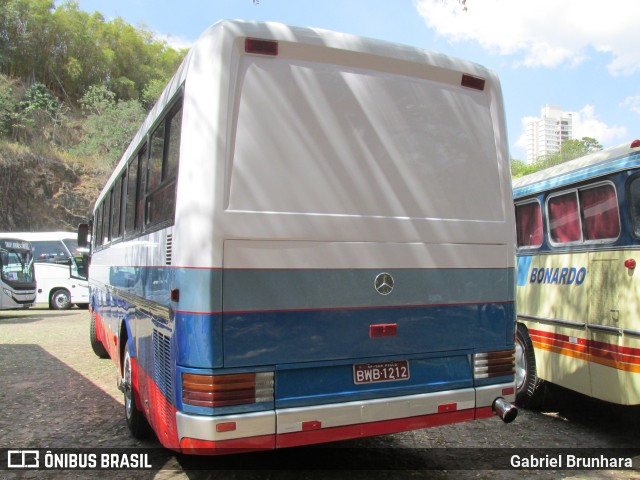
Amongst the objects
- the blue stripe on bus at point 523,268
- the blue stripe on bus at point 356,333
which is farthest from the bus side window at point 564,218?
the blue stripe on bus at point 356,333

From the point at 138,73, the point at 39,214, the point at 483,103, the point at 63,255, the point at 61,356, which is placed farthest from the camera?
the point at 138,73

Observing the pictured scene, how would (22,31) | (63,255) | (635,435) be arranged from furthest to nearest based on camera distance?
1. (22,31)
2. (63,255)
3. (635,435)

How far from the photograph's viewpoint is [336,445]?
16.4ft

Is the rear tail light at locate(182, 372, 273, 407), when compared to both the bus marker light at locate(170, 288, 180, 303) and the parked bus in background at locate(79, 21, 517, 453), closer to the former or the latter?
the parked bus in background at locate(79, 21, 517, 453)

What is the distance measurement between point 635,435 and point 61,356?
920cm

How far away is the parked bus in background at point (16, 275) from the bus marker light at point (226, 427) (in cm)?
1907

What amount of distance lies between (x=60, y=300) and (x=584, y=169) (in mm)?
21537

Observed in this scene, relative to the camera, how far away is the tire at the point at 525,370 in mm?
6145

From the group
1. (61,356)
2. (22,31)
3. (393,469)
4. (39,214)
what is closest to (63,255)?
(39,214)

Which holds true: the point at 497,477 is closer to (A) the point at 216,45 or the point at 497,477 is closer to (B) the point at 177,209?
(B) the point at 177,209

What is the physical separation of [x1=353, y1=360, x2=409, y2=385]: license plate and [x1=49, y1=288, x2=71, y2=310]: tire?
2134cm

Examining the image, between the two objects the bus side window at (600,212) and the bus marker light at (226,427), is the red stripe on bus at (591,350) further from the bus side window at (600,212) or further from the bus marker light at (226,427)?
the bus marker light at (226,427)

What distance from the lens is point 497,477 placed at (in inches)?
169

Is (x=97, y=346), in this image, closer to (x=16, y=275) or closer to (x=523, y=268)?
(x=523, y=268)
